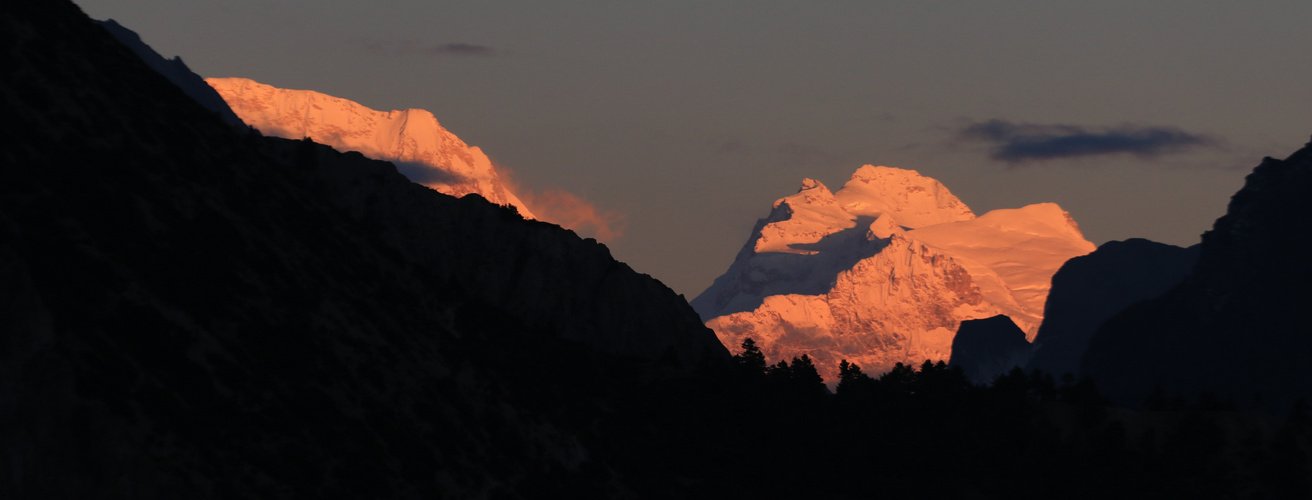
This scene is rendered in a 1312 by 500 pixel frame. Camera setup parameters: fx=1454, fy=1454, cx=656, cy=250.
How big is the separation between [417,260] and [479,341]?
25.3m

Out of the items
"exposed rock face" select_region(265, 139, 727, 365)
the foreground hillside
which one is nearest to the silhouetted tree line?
the foreground hillside

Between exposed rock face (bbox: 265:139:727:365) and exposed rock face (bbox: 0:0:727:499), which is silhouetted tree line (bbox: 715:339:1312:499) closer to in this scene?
exposed rock face (bbox: 265:139:727:365)

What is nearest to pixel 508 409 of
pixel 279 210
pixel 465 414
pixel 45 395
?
pixel 465 414

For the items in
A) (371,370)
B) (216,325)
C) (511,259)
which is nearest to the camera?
(216,325)

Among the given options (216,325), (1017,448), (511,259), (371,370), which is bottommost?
(371,370)

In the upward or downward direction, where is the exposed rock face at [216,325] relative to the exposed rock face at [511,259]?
downward

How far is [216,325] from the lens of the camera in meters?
97.6

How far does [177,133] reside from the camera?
423ft

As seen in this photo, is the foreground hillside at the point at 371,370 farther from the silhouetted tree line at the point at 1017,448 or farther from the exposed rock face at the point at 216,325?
the silhouetted tree line at the point at 1017,448

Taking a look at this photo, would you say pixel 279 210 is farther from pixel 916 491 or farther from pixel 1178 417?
pixel 1178 417

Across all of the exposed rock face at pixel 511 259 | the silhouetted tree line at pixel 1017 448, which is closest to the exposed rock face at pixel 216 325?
the exposed rock face at pixel 511 259

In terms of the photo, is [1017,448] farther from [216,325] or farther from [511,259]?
[216,325]

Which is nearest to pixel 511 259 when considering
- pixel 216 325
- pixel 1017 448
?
pixel 1017 448

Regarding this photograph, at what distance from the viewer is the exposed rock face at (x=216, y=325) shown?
249 feet
